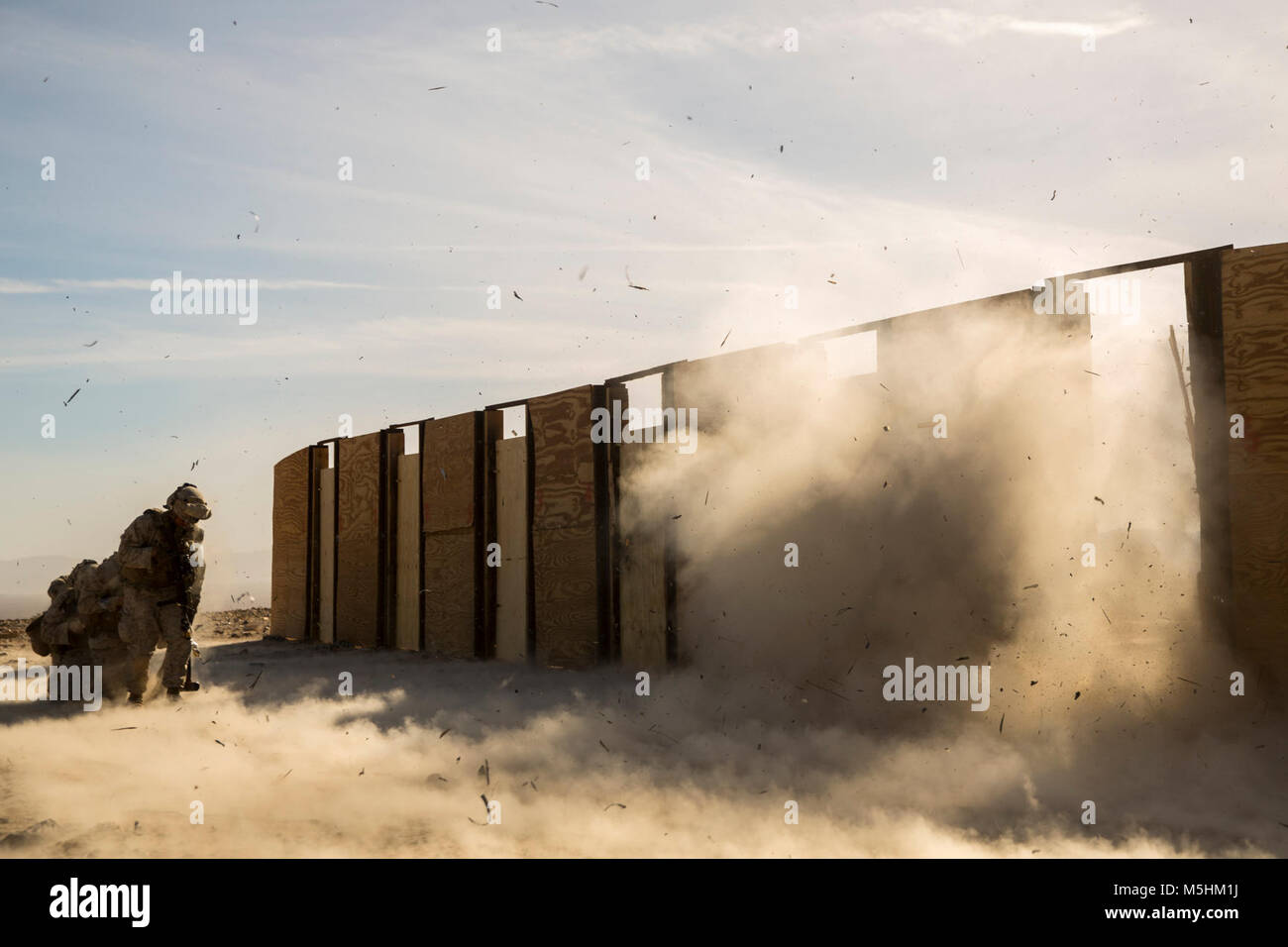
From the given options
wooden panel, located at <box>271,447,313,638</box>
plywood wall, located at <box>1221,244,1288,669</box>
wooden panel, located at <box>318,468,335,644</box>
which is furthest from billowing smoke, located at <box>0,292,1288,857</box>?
wooden panel, located at <box>271,447,313,638</box>

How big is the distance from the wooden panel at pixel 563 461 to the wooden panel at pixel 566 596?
0.22 metres

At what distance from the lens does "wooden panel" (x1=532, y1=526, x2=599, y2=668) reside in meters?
10.5

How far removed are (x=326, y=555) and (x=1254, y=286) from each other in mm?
13979

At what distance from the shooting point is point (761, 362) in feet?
29.6

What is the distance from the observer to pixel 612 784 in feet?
17.6

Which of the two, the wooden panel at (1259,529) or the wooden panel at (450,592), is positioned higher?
the wooden panel at (1259,529)

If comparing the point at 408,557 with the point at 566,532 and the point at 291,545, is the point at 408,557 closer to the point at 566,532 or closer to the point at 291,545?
the point at 566,532

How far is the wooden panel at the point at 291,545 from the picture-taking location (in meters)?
16.4

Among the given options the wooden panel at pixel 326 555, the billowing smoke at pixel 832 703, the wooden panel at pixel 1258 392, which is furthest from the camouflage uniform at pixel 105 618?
the wooden panel at pixel 1258 392

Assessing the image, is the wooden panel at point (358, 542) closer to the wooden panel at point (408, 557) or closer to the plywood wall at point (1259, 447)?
the wooden panel at point (408, 557)

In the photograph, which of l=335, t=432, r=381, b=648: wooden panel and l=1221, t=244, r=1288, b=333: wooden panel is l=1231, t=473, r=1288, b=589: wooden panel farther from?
l=335, t=432, r=381, b=648: wooden panel

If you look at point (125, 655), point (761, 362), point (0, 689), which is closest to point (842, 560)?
point (761, 362)

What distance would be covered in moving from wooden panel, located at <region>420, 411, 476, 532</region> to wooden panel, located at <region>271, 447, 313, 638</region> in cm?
418

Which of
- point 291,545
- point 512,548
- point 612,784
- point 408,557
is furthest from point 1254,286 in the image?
point 291,545
